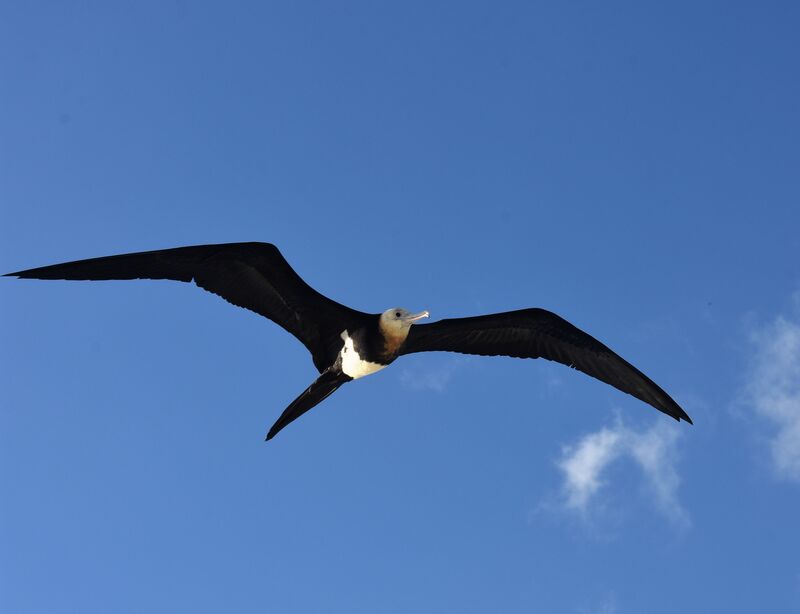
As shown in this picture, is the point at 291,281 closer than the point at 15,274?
No

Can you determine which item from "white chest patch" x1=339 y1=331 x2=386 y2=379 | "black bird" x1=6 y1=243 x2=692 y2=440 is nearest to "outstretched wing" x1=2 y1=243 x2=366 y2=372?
"black bird" x1=6 y1=243 x2=692 y2=440

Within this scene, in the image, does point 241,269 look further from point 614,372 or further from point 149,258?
point 614,372

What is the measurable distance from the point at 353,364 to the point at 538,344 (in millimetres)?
1918

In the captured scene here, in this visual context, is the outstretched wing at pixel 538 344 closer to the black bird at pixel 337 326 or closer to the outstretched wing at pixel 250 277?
the black bird at pixel 337 326

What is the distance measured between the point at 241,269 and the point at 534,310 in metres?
2.75

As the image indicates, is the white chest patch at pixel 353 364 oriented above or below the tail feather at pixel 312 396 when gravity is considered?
above

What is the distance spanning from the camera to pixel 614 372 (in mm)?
8445

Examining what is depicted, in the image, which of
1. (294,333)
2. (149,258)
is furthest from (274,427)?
(149,258)

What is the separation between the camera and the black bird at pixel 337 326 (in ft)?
24.7

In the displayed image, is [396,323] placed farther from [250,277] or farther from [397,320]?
[250,277]

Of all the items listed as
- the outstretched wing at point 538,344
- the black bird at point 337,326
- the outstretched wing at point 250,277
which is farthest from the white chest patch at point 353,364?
the outstretched wing at point 538,344

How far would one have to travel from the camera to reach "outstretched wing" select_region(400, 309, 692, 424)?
8289mm

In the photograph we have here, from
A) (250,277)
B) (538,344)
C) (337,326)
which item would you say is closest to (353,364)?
(337,326)

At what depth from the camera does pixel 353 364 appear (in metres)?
7.73
